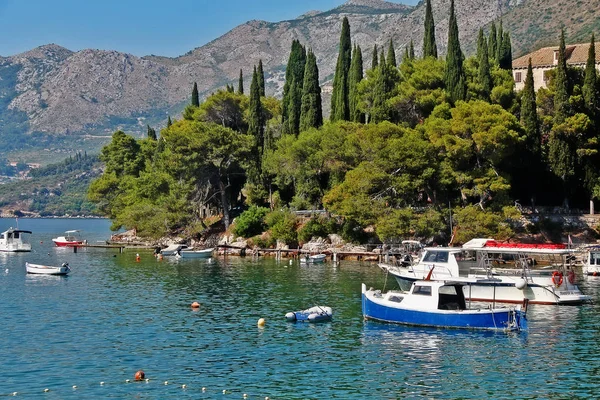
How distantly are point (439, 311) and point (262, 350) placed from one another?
11311 mm

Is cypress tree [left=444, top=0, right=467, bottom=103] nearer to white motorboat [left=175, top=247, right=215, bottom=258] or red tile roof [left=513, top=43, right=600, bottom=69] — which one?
red tile roof [left=513, top=43, right=600, bottom=69]

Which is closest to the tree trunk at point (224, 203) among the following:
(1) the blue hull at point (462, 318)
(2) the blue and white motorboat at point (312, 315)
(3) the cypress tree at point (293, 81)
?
(3) the cypress tree at point (293, 81)

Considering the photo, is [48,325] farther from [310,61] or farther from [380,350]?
[310,61]

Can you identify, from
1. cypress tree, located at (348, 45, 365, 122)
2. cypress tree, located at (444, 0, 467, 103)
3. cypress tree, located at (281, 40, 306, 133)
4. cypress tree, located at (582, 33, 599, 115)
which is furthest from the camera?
cypress tree, located at (281, 40, 306, 133)

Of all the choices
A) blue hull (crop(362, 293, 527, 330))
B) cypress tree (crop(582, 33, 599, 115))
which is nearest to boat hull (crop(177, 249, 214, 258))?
cypress tree (crop(582, 33, 599, 115))

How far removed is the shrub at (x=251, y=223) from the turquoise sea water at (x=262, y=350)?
123 ft

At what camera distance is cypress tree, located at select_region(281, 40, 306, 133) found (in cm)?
11394

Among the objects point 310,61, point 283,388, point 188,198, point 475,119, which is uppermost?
point 310,61

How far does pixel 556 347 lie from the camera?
44.3 meters

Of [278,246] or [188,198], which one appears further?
[188,198]

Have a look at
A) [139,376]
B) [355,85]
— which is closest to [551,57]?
[355,85]

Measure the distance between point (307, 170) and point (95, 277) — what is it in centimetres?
3299

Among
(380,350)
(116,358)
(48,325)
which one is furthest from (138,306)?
(380,350)

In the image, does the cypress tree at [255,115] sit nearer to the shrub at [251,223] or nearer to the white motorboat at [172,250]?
the shrub at [251,223]
